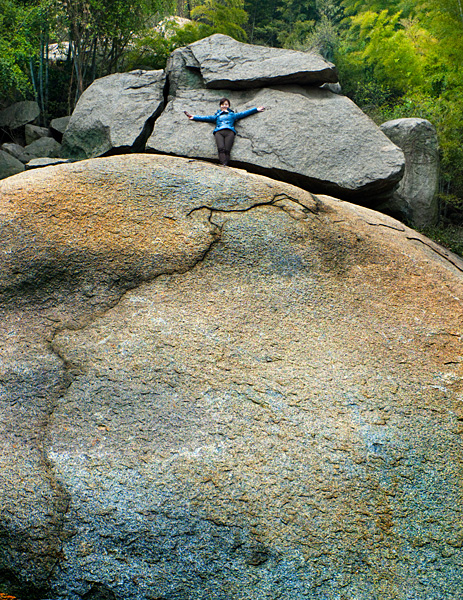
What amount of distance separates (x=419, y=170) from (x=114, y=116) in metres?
5.94

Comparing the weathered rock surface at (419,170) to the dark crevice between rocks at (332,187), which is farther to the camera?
the weathered rock surface at (419,170)

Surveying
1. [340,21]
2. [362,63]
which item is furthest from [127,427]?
[340,21]

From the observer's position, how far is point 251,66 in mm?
9492

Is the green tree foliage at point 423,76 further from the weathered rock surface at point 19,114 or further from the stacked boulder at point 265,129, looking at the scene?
the weathered rock surface at point 19,114

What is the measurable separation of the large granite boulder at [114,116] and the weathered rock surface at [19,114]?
119 inches

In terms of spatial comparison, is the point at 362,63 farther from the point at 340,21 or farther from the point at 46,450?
the point at 46,450

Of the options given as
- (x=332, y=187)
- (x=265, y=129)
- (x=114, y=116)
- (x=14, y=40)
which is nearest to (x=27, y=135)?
(x=14, y=40)

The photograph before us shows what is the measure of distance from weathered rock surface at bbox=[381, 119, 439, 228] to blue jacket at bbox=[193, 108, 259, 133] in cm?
305

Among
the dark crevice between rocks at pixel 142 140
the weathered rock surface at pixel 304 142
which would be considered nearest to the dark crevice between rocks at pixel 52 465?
the weathered rock surface at pixel 304 142

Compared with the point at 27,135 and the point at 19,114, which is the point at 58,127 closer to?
the point at 27,135

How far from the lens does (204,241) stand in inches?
135

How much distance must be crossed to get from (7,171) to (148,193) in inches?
252

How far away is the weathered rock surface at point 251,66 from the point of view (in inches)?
358

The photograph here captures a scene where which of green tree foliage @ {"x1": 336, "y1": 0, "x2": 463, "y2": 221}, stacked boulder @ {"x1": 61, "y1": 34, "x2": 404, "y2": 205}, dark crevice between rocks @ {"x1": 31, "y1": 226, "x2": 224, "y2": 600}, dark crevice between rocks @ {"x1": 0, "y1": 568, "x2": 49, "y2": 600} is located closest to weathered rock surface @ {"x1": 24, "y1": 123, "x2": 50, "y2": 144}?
stacked boulder @ {"x1": 61, "y1": 34, "x2": 404, "y2": 205}
